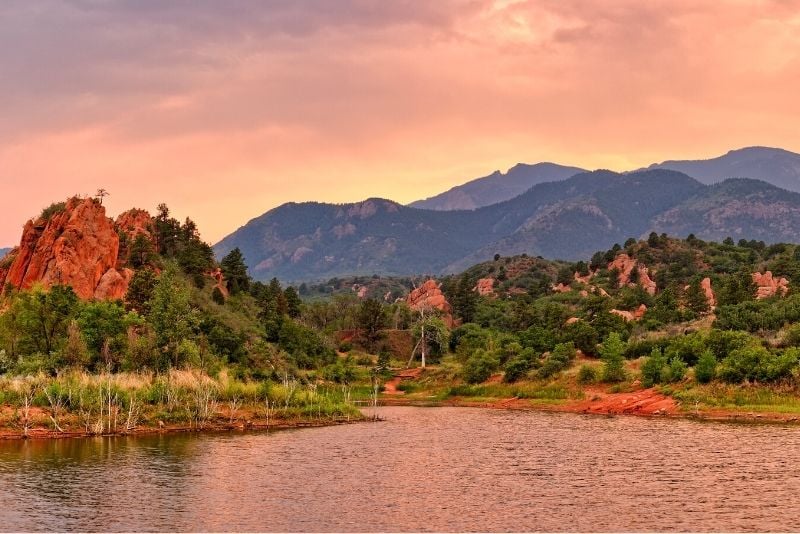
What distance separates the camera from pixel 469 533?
34.7 metres

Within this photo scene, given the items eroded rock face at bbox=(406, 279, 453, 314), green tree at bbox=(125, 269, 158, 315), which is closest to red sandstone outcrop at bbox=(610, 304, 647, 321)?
eroded rock face at bbox=(406, 279, 453, 314)

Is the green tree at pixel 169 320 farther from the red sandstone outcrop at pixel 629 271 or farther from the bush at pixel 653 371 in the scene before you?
the red sandstone outcrop at pixel 629 271

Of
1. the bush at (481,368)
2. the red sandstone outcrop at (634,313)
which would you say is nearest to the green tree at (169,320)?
the bush at (481,368)

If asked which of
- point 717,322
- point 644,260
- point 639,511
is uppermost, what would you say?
point 644,260

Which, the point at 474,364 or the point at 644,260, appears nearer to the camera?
the point at 474,364

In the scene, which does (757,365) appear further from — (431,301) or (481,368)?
(431,301)

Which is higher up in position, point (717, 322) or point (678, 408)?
point (717, 322)

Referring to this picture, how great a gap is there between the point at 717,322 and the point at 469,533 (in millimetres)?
77522

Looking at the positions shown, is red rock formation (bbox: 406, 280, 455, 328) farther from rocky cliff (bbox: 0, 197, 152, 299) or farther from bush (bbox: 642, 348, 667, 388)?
rocky cliff (bbox: 0, 197, 152, 299)

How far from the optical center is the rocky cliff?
96.5m

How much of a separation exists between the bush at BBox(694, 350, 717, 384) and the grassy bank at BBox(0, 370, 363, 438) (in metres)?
36.5

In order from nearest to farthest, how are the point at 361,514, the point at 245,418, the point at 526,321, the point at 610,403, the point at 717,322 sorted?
the point at 361,514, the point at 245,418, the point at 610,403, the point at 717,322, the point at 526,321

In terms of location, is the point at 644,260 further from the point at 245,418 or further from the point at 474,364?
the point at 245,418

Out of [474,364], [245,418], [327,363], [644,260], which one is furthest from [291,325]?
[644,260]
